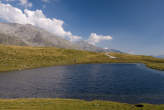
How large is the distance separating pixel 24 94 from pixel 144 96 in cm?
4208

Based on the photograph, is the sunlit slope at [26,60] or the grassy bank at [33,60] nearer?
the sunlit slope at [26,60]

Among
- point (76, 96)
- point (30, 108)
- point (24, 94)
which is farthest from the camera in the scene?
point (24, 94)

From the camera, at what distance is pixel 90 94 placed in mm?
38406

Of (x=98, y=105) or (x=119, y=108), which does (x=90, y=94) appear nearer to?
(x=98, y=105)

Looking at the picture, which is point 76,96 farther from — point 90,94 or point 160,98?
point 160,98

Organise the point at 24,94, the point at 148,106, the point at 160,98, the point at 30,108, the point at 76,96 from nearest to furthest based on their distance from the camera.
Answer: the point at 30,108, the point at 148,106, the point at 160,98, the point at 76,96, the point at 24,94

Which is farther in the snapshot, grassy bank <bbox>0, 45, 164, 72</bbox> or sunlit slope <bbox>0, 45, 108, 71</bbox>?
grassy bank <bbox>0, 45, 164, 72</bbox>

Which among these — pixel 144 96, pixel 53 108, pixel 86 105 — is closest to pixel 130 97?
pixel 144 96

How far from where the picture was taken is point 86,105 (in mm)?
27359

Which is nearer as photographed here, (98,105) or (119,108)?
(119,108)

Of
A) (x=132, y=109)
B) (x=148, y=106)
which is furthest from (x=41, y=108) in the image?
(x=148, y=106)

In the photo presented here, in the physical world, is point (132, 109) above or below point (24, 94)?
above

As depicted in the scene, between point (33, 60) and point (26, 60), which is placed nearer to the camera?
point (26, 60)

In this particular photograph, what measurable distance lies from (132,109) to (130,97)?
11001 mm
